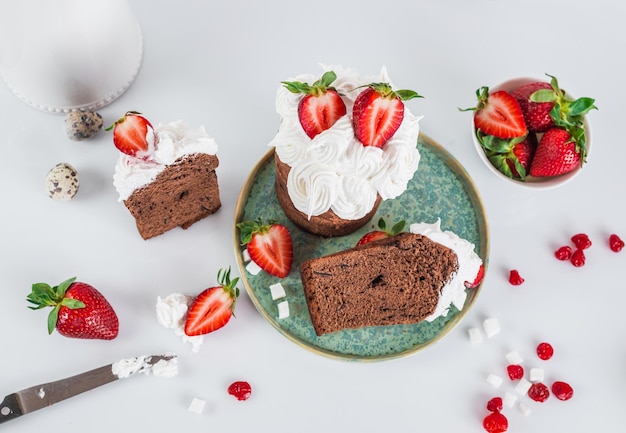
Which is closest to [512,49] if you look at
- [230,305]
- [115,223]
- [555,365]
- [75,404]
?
[555,365]

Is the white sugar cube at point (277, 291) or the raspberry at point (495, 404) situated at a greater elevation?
the white sugar cube at point (277, 291)

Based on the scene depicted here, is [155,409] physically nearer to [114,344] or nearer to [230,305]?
[114,344]

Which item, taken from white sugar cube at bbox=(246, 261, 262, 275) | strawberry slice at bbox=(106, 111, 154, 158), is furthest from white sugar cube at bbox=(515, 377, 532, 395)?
strawberry slice at bbox=(106, 111, 154, 158)

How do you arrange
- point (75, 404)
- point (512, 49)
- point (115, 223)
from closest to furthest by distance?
point (75, 404) → point (115, 223) → point (512, 49)

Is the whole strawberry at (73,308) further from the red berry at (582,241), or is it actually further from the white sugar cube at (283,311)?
the red berry at (582,241)

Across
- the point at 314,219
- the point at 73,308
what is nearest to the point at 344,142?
the point at 314,219

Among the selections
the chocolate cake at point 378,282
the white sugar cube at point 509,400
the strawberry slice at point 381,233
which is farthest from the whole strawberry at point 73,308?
the white sugar cube at point 509,400
